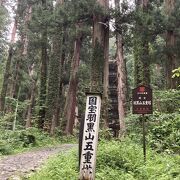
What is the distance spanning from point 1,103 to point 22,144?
44.3ft

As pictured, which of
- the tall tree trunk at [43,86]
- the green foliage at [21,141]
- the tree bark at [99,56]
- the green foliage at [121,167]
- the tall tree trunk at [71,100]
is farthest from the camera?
the tall tree trunk at [71,100]

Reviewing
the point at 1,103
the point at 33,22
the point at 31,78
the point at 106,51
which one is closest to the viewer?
the point at 106,51

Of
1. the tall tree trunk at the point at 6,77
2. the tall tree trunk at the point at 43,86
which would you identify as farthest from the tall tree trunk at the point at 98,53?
the tall tree trunk at the point at 6,77

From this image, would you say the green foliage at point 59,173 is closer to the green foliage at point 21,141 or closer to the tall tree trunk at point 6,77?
the green foliage at point 21,141

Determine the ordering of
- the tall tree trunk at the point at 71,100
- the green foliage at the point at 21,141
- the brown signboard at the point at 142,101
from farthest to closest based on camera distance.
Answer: the tall tree trunk at the point at 71,100 < the green foliage at the point at 21,141 < the brown signboard at the point at 142,101

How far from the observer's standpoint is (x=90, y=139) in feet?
18.6

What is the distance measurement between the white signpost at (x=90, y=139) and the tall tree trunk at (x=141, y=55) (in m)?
11.1

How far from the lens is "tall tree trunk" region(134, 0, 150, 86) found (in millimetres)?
16797

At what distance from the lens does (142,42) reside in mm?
17250

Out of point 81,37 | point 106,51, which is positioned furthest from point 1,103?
point 106,51

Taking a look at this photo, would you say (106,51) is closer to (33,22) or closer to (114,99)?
(33,22)

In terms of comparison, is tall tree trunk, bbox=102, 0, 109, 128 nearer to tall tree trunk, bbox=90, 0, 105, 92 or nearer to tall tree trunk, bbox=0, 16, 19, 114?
tall tree trunk, bbox=90, 0, 105, 92

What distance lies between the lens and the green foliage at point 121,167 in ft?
21.4

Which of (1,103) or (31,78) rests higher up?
(31,78)
